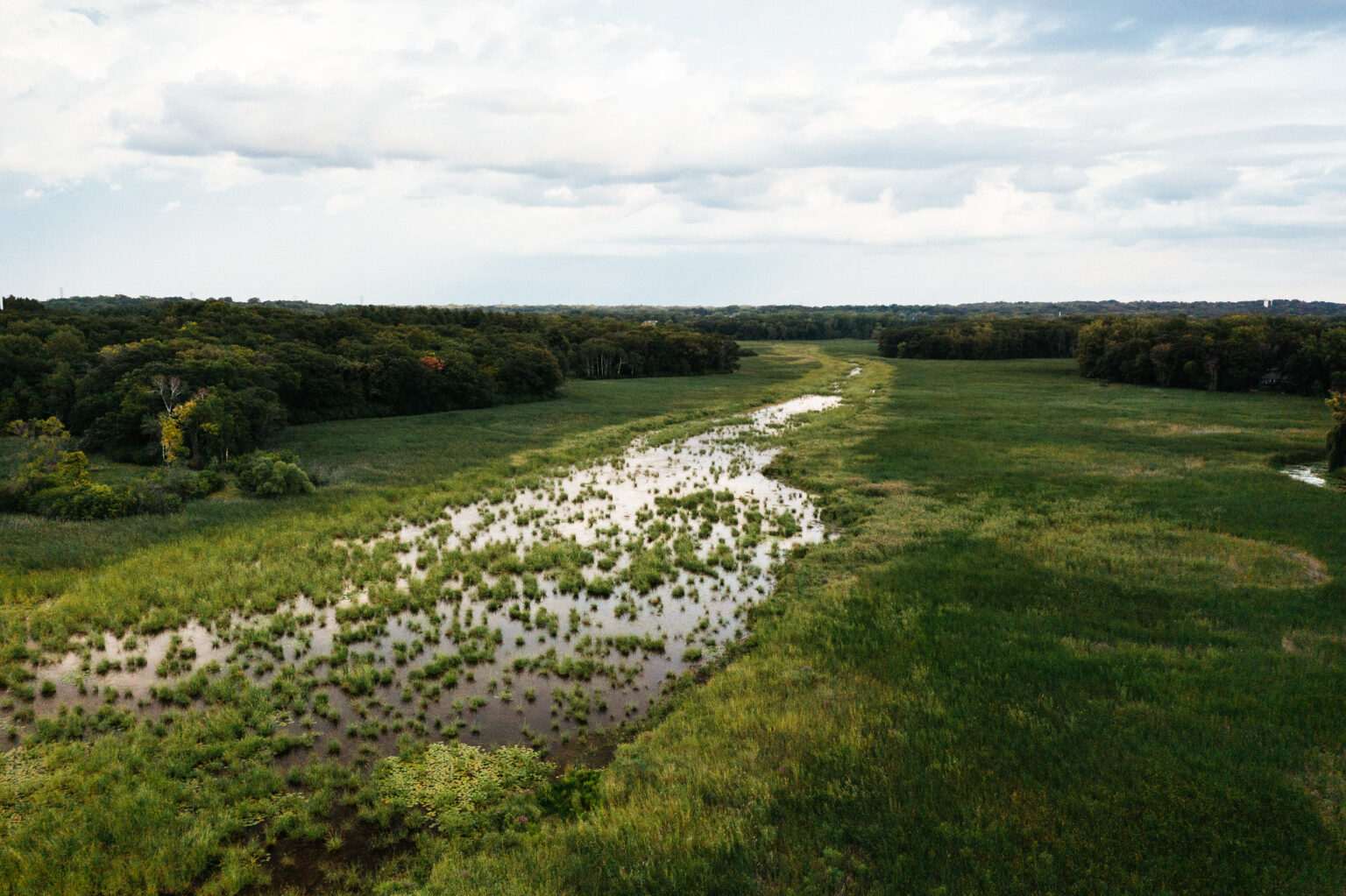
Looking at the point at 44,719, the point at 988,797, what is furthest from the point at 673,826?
the point at 44,719

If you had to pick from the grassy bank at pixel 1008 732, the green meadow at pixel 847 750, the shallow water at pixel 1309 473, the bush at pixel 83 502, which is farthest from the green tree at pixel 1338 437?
the bush at pixel 83 502

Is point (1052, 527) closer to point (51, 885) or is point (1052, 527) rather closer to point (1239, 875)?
point (1239, 875)

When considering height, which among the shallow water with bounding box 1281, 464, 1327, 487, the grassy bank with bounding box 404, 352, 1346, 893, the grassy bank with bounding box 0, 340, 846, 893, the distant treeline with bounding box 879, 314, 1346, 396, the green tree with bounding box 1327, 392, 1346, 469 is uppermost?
the distant treeline with bounding box 879, 314, 1346, 396

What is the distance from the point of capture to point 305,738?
47.4ft

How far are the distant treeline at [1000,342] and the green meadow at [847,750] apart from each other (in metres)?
139

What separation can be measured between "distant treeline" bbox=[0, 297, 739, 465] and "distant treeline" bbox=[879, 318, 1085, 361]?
3785 inches

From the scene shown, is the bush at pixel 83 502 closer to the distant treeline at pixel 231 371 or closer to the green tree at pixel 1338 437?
the distant treeline at pixel 231 371

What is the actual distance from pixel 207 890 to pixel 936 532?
87.2ft

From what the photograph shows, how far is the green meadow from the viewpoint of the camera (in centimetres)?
1010

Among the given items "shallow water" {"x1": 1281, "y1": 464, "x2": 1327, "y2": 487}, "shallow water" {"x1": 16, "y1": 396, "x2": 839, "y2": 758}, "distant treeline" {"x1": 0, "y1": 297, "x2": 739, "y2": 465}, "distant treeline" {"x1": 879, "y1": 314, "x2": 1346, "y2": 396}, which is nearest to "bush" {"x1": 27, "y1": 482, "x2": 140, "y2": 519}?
"distant treeline" {"x1": 0, "y1": 297, "x2": 739, "y2": 465}

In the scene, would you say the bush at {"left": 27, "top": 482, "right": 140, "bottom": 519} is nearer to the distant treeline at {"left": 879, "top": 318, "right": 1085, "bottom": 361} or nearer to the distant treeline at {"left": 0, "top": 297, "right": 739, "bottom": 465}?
the distant treeline at {"left": 0, "top": 297, "right": 739, "bottom": 465}

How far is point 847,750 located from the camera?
12.9m

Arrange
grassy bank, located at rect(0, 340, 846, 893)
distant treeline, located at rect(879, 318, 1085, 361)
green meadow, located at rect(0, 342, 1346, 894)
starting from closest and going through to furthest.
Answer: green meadow, located at rect(0, 342, 1346, 894), grassy bank, located at rect(0, 340, 846, 893), distant treeline, located at rect(879, 318, 1085, 361)

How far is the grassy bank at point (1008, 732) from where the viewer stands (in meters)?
9.85
